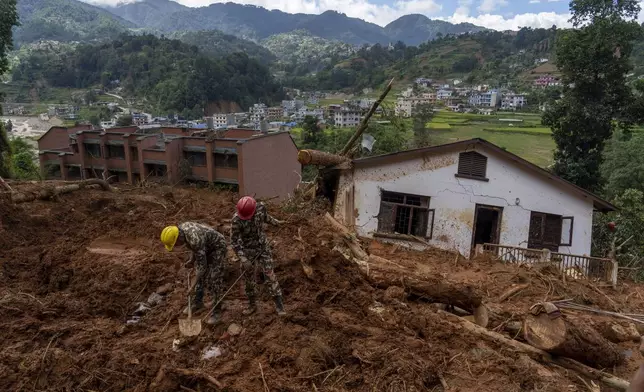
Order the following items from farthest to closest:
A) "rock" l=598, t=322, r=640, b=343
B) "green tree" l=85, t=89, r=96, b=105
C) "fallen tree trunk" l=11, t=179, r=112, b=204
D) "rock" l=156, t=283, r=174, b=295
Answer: "green tree" l=85, t=89, r=96, b=105, "fallen tree trunk" l=11, t=179, r=112, b=204, "rock" l=156, t=283, r=174, b=295, "rock" l=598, t=322, r=640, b=343

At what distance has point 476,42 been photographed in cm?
13325

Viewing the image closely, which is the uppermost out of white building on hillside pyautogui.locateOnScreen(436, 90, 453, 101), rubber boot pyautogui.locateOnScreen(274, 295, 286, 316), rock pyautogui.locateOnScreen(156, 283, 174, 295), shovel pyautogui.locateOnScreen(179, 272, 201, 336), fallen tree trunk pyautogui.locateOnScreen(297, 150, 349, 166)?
white building on hillside pyautogui.locateOnScreen(436, 90, 453, 101)

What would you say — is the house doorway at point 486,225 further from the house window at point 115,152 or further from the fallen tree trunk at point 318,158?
the house window at point 115,152

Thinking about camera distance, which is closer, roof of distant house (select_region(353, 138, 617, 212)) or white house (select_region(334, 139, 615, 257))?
roof of distant house (select_region(353, 138, 617, 212))

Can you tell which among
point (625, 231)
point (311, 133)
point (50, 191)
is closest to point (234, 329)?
point (50, 191)

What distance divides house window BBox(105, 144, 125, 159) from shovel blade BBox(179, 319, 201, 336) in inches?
1129

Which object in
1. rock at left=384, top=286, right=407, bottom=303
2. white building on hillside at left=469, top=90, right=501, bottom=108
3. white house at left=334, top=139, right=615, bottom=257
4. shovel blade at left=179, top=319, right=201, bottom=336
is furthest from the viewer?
white building on hillside at left=469, top=90, right=501, bottom=108

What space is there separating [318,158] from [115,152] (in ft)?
82.7

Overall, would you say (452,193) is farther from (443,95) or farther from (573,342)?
(443,95)

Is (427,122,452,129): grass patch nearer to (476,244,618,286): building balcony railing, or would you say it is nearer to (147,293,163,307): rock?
(476,244,618,286): building balcony railing

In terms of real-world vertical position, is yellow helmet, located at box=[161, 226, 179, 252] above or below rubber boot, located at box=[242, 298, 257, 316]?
above

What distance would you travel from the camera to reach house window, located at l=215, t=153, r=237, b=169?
28.3 m

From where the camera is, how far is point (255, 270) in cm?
587

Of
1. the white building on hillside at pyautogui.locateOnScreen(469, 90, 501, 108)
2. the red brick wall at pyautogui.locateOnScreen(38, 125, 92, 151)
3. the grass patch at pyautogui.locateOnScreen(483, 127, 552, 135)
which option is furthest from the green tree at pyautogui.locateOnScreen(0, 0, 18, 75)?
the white building on hillside at pyautogui.locateOnScreen(469, 90, 501, 108)
